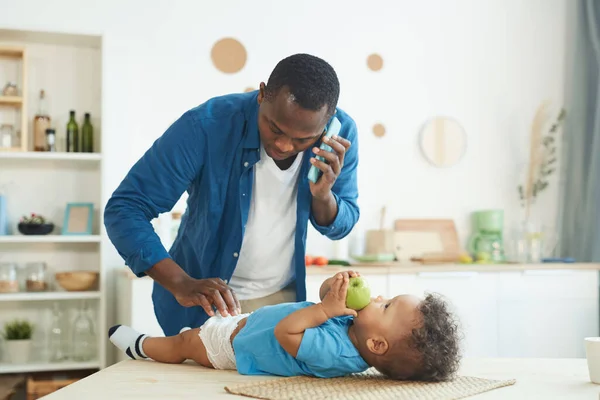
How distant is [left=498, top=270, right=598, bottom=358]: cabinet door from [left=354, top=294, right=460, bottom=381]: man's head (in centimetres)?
242

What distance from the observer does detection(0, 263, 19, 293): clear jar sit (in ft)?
12.1

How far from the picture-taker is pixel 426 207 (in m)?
4.40

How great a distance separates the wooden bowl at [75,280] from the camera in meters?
3.75

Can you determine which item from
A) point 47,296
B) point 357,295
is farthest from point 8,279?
point 357,295

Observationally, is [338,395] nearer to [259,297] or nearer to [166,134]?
[259,297]

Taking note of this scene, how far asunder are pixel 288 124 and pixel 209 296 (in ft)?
1.40

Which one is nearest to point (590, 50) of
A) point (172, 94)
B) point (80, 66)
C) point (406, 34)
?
point (406, 34)

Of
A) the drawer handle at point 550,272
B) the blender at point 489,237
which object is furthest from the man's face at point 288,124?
the blender at point 489,237

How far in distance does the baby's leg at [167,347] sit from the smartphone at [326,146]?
0.46m

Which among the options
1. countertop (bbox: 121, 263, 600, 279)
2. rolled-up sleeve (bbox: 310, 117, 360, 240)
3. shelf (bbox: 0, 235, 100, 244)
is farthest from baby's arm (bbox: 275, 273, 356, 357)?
shelf (bbox: 0, 235, 100, 244)

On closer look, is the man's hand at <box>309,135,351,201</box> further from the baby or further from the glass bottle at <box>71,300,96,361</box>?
the glass bottle at <box>71,300,96,361</box>

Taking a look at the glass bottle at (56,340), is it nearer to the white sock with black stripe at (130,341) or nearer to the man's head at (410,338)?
the white sock with black stripe at (130,341)

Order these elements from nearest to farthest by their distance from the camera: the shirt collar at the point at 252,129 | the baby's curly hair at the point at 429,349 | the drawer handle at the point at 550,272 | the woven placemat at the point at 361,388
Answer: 1. the woven placemat at the point at 361,388
2. the baby's curly hair at the point at 429,349
3. the shirt collar at the point at 252,129
4. the drawer handle at the point at 550,272

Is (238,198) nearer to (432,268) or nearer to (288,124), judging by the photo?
(288,124)
